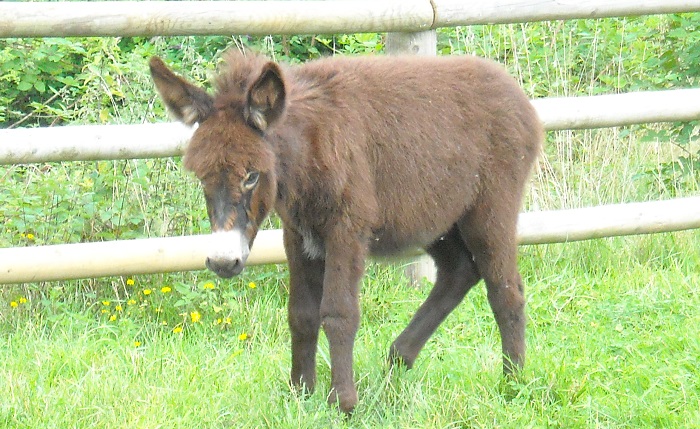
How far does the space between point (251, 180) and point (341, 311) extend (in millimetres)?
705

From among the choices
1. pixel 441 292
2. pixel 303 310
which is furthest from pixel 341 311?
pixel 441 292

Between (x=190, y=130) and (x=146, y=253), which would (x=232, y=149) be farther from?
(x=146, y=253)

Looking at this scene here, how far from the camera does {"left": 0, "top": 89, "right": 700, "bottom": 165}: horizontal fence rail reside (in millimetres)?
4707

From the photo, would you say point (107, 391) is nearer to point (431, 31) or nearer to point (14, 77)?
point (431, 31)

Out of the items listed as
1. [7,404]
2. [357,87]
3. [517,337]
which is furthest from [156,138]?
[517,337]

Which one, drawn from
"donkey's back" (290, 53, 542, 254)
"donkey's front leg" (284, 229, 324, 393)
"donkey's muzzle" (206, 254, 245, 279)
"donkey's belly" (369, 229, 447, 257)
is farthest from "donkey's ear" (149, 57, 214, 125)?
"donkey's belly" (369, 229, 447, 257)

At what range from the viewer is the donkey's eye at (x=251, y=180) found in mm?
3613

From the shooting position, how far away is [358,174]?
397cm

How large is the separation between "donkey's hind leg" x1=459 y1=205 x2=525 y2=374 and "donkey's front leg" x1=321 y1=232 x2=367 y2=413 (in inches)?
26.7

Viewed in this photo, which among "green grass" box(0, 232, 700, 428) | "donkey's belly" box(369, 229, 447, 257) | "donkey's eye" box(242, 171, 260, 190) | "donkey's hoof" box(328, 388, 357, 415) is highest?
"donkey's eye" box(242, 171, 260, 190)

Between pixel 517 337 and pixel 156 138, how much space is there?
2.10 meters

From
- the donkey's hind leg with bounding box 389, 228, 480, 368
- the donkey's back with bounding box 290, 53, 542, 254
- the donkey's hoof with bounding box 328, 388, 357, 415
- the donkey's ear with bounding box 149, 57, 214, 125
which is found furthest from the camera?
the donkey's hind leg with bounding box 389, 228, 480, 368

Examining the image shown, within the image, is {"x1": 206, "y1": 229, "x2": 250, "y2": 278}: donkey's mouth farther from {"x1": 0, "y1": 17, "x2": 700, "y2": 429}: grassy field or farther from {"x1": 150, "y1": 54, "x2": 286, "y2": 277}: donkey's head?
{"x1": 0, "y1": 17, "x2": 700, "y2": 429}: grassy field

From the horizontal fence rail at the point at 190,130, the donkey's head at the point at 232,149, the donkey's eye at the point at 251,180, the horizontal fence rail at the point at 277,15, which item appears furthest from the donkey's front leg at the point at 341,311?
the horizontal fence rail at the point at 277,15
